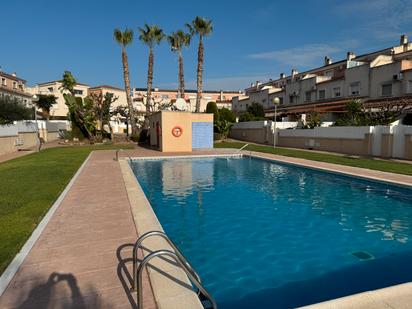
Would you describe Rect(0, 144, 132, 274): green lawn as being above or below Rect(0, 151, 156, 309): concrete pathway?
above

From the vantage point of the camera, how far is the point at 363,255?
6.25 metres

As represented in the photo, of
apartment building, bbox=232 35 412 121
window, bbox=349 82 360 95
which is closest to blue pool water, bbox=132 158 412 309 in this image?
apartment building, bbox=232 35 412 121

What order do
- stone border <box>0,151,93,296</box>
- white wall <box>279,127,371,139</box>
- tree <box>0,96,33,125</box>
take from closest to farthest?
1. stone border <box>0,151,93,296</box>
2. white wall <box>279,127,371,139</box>
3. tree <box>0,96,33,125</box>

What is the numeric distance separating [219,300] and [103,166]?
510 inches

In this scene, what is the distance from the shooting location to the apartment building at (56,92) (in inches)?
2869

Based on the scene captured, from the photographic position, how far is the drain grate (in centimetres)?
611

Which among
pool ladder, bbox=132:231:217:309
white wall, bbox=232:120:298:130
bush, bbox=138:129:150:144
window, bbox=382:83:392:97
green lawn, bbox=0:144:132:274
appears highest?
window, bbox=382:83:392:97

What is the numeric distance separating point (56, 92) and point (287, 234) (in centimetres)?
8120

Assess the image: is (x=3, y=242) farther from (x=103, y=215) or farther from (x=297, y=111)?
(x=297, y=111)

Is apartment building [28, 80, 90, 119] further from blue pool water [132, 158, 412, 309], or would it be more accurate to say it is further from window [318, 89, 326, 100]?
blue pool water [132, 158, 412, 309]

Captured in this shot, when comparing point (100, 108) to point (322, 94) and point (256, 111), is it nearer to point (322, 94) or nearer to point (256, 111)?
point (256, 111)

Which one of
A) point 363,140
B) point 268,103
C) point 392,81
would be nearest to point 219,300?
point 363,140

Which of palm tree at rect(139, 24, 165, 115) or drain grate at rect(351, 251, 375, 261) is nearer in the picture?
drain grate at rect(351, 251, 375, 261)

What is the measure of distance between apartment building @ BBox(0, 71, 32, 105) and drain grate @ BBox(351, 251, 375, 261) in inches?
2302
